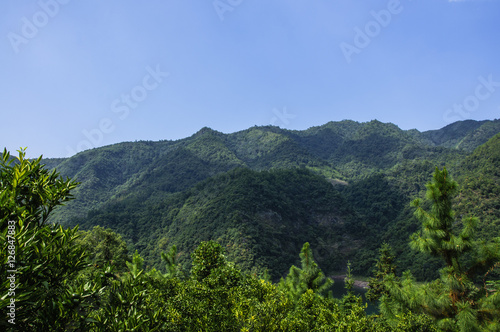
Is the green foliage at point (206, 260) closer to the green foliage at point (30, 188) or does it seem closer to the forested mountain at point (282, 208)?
the green foliage at point (30, 188)

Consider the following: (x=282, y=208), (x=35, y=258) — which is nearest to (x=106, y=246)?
(x=35, y=258)

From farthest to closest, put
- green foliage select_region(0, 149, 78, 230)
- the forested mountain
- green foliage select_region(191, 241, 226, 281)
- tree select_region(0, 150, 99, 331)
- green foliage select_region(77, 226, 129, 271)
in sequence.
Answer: the forested mountain
green foliage select_region(77, 226, 129, 271)
green foliage select_region(191, 241, 226, 281)
green foliage select_region(0, 149, 78, 230)
tree select_region(0, 150, 99, 331)

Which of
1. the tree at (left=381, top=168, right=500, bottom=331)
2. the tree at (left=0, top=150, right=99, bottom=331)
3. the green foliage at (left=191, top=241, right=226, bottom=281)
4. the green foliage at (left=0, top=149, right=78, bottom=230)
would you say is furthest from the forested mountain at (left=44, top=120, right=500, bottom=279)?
the green foliage at (left=0, top=149, right=78, bottom=230)

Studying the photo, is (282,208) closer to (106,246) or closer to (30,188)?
(106,246)

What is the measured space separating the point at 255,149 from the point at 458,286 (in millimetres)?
177885

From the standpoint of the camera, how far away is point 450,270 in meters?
10.3

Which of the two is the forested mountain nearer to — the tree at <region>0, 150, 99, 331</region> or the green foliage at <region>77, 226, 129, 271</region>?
the green foliage at <region>77, 226, 129, 271</region>

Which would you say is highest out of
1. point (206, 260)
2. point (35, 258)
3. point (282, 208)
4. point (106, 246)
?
point (282, 208)

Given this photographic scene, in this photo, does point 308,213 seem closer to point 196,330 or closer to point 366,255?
point 366,255

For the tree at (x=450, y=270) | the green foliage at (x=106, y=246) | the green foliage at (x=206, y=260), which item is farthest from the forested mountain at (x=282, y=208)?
the green foliage at (x=206, y=260)

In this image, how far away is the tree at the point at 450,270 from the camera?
9453 mm

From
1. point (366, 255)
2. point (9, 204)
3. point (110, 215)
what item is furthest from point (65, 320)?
point (110, 215)

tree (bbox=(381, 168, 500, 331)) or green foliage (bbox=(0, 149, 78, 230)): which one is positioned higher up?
green foliage (bbox=(0, 149, 78, 230))

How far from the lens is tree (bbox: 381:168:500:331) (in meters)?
9.45
